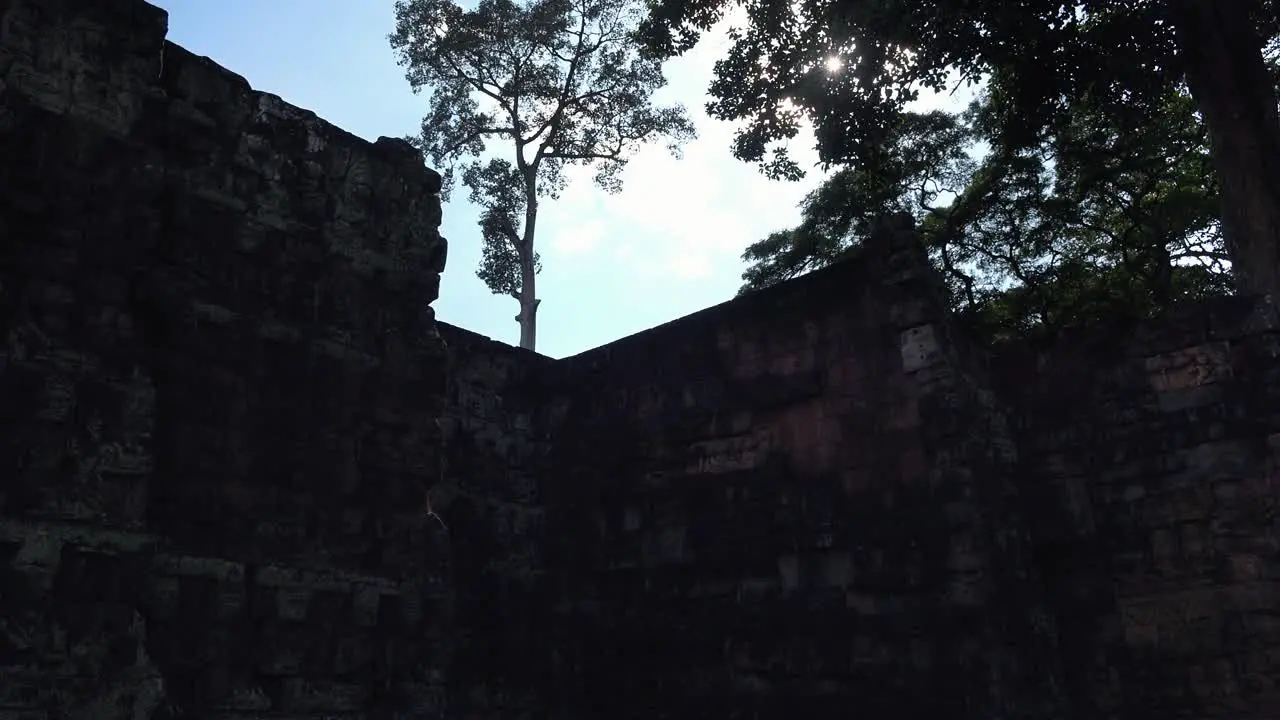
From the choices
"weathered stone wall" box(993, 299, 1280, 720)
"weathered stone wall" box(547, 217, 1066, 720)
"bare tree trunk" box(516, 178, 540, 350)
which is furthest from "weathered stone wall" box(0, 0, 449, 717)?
"bare tree trunk" box(516, 178, 540, 350)

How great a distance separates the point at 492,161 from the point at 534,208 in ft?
5.71

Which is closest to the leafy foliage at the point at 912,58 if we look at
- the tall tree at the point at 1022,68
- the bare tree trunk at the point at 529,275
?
the tall tree at the point at 1022,68

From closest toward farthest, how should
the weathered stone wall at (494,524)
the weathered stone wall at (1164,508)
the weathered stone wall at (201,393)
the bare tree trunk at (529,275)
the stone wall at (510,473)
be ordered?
the weathered stone wall at (201,393) → the stone wall at (510,473) → the weathered stone wall at (1164,508) → the weathered stone wall at (494,524) → the bare tree trunk at (529,275)

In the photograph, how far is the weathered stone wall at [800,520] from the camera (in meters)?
8.95

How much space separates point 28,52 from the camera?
6629 millimetres

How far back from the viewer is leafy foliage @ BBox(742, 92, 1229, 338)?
18812 millimetres

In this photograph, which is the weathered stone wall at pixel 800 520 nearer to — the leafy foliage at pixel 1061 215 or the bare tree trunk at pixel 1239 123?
the bare tree trunk at pixel 1239 123

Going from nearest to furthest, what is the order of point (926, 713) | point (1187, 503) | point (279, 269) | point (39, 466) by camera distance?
point (39, 466) < point (279, 269) < point (926, 713) < point (1187, 503)

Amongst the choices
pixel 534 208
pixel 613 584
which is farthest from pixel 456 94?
pixel 613 584

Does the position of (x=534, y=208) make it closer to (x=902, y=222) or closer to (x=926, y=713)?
(x=902, y=222)

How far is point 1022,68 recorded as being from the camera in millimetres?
13977

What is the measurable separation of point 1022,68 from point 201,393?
1110 centimetres

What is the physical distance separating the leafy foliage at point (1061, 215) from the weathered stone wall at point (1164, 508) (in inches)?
333

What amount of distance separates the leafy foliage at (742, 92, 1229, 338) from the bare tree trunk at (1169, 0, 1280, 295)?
506cm
